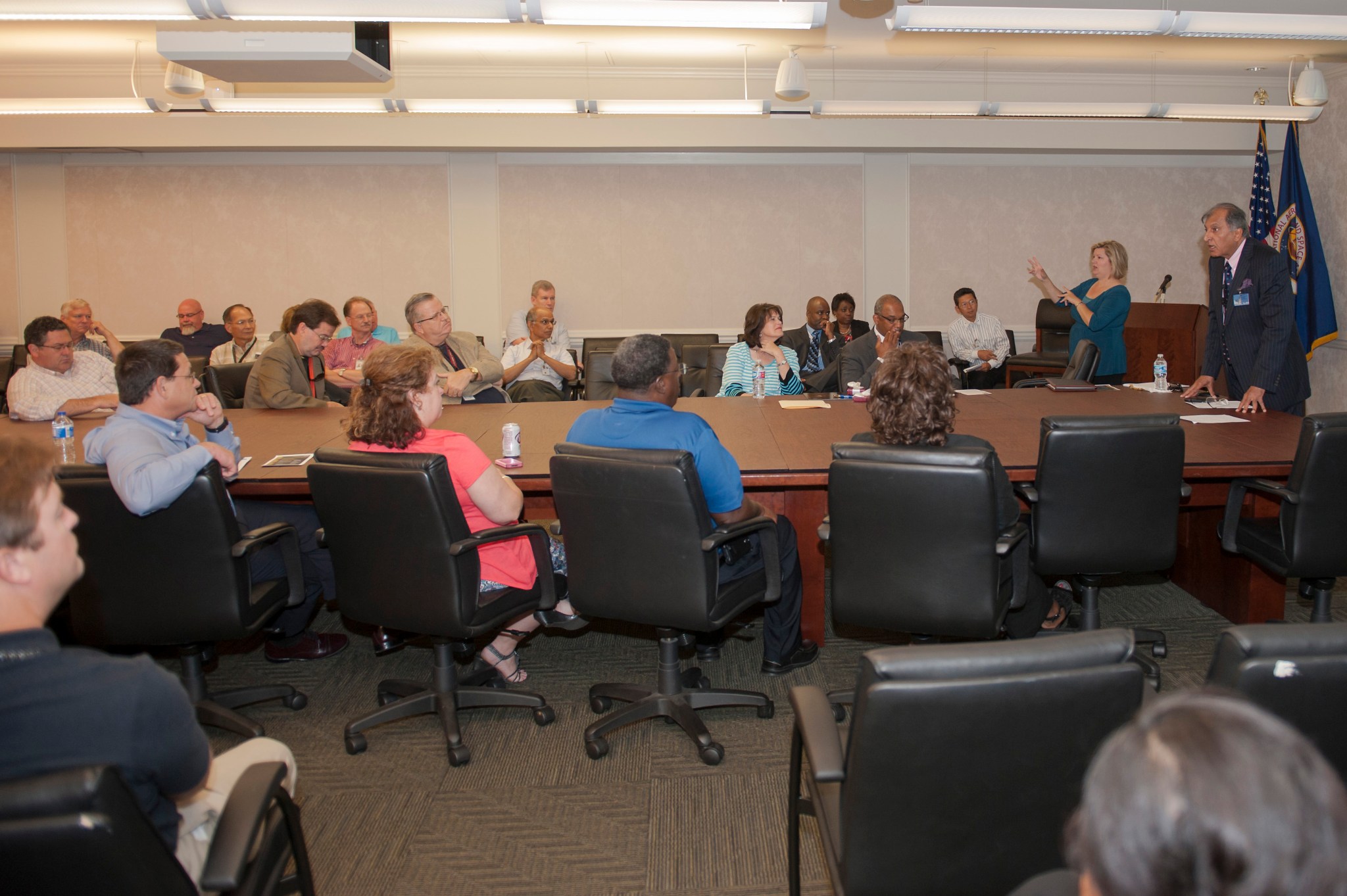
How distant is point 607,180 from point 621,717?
6.91 metres

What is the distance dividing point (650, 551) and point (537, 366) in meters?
4.22

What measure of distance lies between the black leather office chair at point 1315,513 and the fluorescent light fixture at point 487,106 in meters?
4.83

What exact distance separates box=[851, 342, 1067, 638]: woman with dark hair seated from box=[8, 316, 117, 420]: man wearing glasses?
394cm

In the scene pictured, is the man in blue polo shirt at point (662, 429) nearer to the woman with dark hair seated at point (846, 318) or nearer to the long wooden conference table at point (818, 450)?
the long wooden conference table at point (818, 450)

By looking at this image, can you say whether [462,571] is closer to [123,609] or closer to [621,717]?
[621,717]

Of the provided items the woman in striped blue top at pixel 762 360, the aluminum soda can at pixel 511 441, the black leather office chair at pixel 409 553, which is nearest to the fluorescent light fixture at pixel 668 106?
the woman in striped blue top at pixel 762 360

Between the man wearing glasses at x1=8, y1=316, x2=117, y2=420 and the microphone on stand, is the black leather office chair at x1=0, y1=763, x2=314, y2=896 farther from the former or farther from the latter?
the microphone on stand

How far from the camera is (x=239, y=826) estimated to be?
4.74ft

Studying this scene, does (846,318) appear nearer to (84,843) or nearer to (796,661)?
(796,661)

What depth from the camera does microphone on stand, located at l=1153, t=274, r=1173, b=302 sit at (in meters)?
8.69

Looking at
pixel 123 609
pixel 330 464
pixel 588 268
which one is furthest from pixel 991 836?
pixel 588 268

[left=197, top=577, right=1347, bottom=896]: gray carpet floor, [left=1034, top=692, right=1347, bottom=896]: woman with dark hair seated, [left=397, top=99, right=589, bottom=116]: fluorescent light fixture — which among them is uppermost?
[left=397, top=99, right=589, bottom=116]: fluorescent light fixture

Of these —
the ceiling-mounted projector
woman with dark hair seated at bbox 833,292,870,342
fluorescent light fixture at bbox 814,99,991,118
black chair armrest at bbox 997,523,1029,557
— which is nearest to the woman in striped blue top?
fluorescent light fixture at bbox 814,99,991,118

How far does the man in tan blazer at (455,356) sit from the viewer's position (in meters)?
4.97
